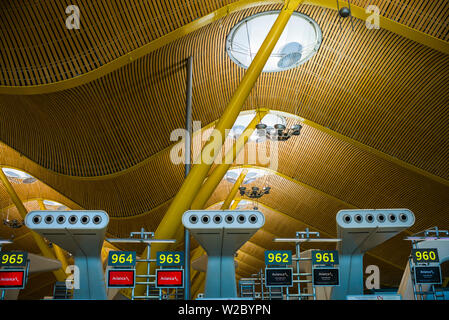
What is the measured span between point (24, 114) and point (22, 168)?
910 centimetres

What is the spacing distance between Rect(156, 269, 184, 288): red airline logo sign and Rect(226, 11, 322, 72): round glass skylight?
12.0 m

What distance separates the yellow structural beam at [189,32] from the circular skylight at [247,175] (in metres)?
17.3

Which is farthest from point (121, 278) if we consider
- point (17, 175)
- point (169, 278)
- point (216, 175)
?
point (17, 175)

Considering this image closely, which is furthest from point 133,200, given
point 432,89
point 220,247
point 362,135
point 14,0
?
point 220,247

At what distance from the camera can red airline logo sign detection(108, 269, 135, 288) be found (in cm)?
823

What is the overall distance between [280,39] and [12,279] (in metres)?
14.4

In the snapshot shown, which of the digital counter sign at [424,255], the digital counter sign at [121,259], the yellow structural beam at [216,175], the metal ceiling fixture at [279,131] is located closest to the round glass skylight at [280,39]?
the metal ceiling fixture at [279,131]

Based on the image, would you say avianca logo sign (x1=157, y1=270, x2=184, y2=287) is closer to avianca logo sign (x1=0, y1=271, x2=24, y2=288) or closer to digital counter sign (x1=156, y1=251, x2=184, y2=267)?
digital counter sign (x1=156, y1=251, x2=184, y2=267)

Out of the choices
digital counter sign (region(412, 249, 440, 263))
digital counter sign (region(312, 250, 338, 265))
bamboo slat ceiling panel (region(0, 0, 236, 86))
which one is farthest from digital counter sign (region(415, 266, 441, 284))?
bamboo slat ceiling panel (region(0, 0, 236, 86))

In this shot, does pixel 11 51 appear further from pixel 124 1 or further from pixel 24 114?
pixel 24 114

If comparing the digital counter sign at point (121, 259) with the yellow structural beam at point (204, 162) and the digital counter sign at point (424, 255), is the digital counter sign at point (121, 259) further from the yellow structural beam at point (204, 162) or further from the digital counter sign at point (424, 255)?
the digital counter sign at point (424, 255)

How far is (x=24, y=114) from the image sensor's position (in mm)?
18688

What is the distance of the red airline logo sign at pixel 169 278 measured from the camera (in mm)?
8383

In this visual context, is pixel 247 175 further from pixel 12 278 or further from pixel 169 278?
pixel 12 278
